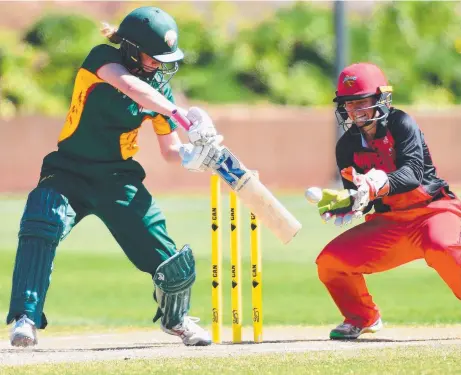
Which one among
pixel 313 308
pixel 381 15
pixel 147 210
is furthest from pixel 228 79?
pixel 147 210

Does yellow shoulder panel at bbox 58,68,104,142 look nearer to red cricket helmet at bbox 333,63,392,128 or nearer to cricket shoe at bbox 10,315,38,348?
cricket shoe at bbox 10,315,38,348

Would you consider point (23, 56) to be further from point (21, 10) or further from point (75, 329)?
point (75, 329)

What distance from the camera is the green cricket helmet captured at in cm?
747

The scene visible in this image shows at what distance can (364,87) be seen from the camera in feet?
25.7

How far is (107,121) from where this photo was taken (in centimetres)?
754

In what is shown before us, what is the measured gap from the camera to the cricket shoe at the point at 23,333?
23.8 ft

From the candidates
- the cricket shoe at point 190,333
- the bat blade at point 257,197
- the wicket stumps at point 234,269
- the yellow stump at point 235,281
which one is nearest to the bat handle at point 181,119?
the bat blade at point 257,197

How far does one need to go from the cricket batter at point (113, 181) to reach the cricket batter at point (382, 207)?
1.00 m

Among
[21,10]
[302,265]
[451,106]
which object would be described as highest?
[21,10]

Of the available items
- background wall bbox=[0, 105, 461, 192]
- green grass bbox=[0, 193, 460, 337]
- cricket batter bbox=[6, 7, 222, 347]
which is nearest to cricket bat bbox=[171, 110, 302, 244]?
cricket batter bbox=[6, 7, 222, 347]

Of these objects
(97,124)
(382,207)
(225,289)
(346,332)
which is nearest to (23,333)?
(97,124)

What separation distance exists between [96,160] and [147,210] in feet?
1.39

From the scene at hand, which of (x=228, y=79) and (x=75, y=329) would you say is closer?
(x=75, y=329)

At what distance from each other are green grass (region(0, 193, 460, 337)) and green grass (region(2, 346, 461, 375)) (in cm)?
259
